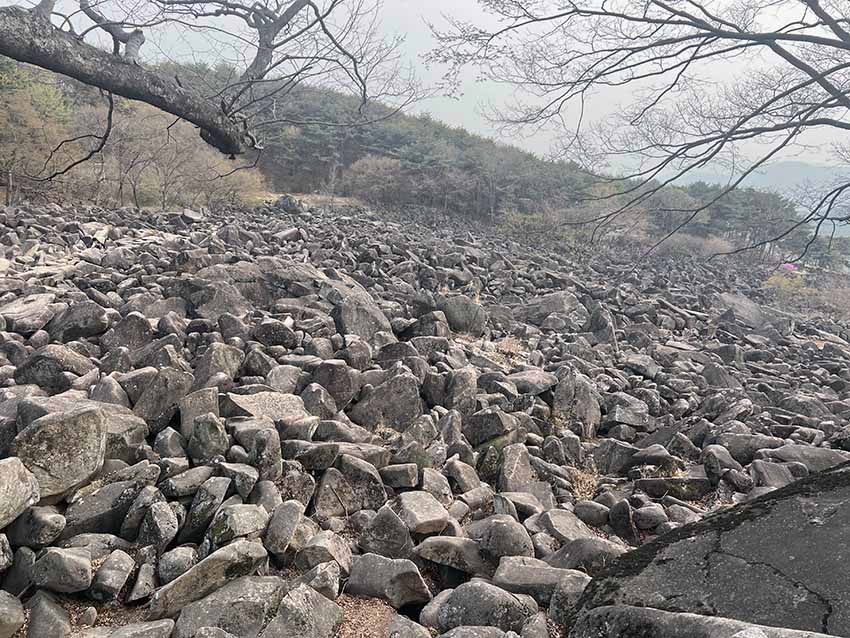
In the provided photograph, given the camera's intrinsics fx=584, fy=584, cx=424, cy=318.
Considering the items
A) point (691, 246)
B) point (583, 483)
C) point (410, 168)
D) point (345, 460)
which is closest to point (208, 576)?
point (345, 460)

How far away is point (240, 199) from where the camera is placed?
67.2ft

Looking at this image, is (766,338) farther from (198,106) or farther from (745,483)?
(198,106)

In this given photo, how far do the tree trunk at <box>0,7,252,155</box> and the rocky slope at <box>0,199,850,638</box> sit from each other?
1.50m

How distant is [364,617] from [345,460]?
0.92m

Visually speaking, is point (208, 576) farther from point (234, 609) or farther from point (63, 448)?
point (63, 448)

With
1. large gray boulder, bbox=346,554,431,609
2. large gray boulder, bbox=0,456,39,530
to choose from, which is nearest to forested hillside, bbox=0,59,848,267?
large gray boulder, bbox=346,554,431,609

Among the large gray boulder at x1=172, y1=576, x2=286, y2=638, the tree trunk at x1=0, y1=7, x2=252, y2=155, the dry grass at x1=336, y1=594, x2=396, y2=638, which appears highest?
the tree trunk at x1=0, y1=7, x2=252, y2=155

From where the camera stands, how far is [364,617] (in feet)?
6.98

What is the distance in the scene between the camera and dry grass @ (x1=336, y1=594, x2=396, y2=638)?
2.06m

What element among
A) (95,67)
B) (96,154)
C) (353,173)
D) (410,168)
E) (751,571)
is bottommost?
(751,571)

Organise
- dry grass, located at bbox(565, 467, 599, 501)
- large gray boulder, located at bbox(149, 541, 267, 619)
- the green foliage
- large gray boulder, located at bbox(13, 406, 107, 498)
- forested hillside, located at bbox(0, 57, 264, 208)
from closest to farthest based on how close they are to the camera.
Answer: large gray boulder, located at bbox(149, 541, 267, 619) → large gray boulder, located at bbox(13, 406, 107, 498) → dry grass, located at bbox(565, 467, 599, 501) → forested hillside, located at bbox(0, 57, 264, 208) → the green foliage

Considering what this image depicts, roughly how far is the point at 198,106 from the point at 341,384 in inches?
77.4

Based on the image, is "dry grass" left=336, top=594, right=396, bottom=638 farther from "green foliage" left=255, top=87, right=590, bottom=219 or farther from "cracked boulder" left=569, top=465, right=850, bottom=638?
"green foliage" left=255, top=87, right=590, bottom=219

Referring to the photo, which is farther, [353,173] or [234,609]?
[353,173]
